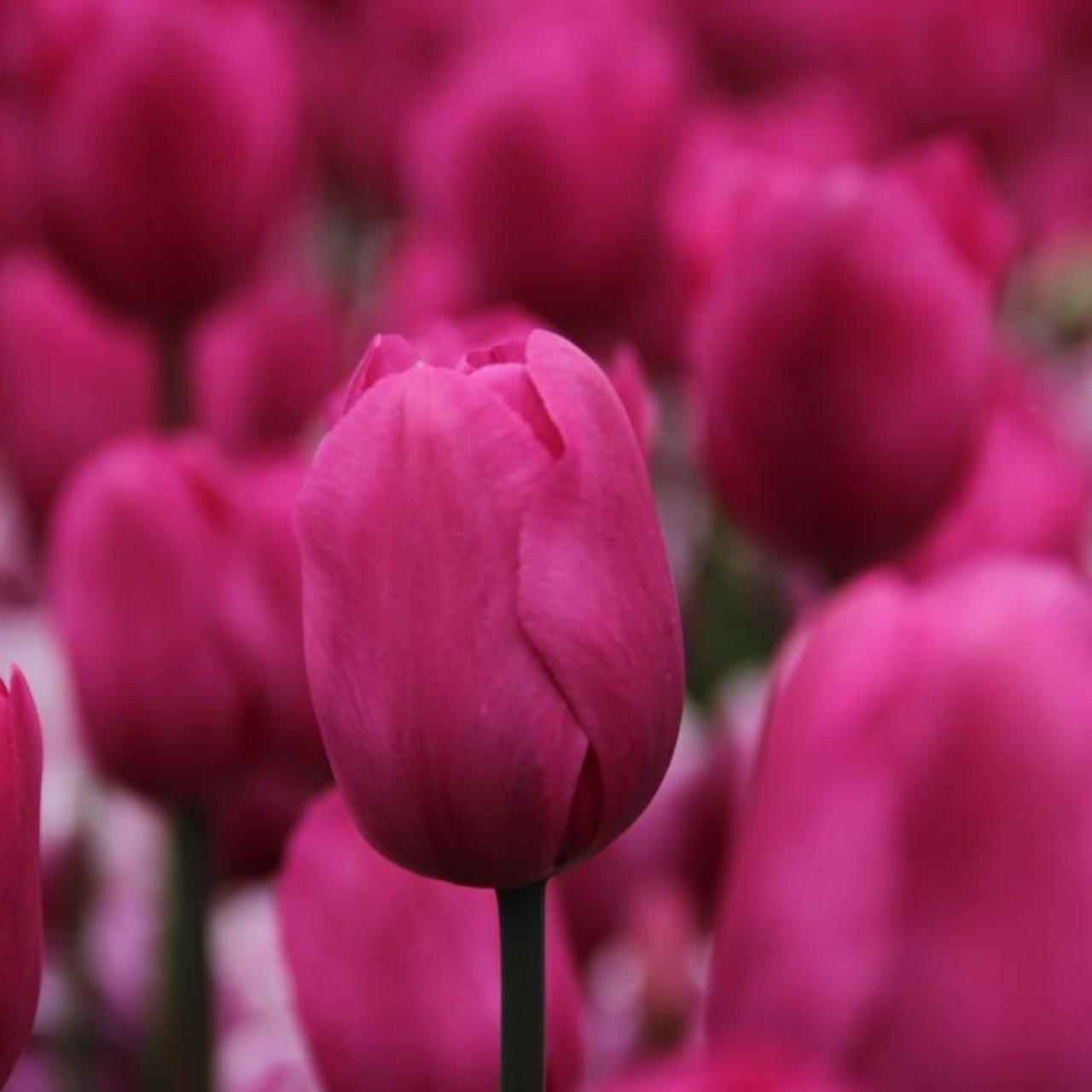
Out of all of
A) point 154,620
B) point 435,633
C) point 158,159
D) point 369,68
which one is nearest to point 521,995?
point 435,633

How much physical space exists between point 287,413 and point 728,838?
0.67 ft

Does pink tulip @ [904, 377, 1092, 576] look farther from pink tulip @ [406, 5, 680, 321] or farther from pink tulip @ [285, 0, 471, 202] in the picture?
pink tulip @ [285, 0, 471, 202]

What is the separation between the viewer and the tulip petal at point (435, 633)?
246 mm

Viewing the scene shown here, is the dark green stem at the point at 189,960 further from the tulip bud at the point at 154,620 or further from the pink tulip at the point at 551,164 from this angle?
the pink tulip at the point at 551,164

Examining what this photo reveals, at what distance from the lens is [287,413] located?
626 millimetres

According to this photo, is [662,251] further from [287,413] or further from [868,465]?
[868,465]

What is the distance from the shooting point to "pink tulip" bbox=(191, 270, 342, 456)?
2.04 ft

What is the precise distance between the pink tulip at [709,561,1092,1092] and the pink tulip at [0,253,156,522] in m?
0.32

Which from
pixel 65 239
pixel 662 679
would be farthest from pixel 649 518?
pixel 65 239

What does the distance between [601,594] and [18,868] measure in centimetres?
7

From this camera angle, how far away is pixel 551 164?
0.56m

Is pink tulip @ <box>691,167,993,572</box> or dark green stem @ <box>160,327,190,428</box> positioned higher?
pink tulip @ <box>691,167,993,572</box>

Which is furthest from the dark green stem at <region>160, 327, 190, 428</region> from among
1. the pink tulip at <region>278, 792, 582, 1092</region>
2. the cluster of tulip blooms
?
the pink tulip at <region>278, 792, 582, 1092</region>

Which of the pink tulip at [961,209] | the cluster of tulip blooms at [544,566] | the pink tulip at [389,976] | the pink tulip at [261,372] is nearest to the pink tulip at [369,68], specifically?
the cluster of tulip blooms at [544,566]
